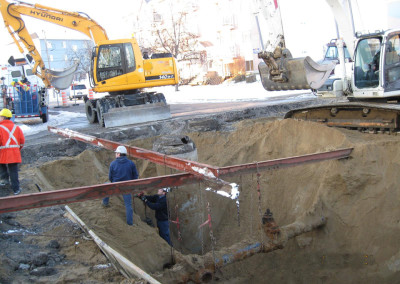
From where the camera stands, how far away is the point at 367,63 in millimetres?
8469

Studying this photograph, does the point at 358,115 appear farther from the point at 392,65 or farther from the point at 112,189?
the point at 112,189

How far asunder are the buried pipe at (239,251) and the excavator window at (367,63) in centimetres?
388

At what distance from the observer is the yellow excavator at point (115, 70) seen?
44.1 feet

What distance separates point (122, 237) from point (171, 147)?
2580mm

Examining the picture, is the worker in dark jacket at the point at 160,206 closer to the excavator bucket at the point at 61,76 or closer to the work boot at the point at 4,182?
the work boot at the point at 4,182

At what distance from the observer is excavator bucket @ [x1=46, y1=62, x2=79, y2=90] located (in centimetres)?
1584

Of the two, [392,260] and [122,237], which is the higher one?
[122,237]

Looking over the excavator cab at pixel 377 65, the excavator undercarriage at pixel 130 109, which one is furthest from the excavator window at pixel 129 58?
the excavator cab at pixel 377 65

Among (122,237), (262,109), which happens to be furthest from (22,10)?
(122,237)

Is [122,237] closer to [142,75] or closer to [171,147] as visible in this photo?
[171,147]

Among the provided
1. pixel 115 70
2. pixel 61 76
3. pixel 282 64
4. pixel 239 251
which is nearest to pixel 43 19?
pixel 61 76

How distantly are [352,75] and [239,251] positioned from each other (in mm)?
5348

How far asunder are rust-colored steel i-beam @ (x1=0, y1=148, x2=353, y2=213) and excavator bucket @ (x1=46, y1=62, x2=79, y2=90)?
40.8 feet

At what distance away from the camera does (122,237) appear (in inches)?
236
